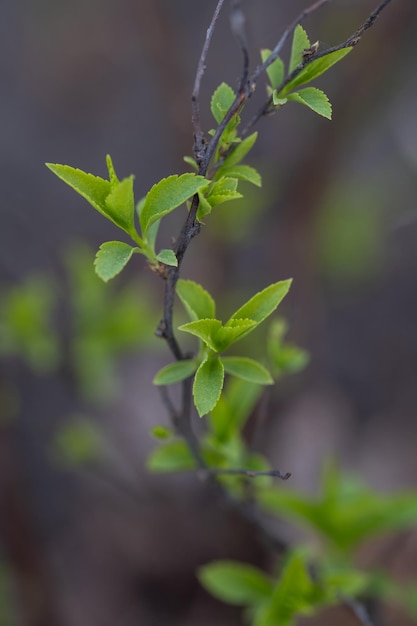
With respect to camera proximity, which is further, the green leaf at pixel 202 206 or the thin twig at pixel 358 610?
the thin twig at pixel 358 610

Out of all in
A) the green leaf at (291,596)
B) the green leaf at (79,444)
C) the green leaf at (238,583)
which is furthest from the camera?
the green leaf at (79,444)

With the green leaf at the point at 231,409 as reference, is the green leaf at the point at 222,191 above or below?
above

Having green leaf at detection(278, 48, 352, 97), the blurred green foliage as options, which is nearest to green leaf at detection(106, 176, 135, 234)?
green leaf at detection(278, 48, 352, 97)

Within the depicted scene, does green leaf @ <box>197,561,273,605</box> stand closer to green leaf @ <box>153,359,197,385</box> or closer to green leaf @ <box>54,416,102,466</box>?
green leaf @ <box>153,359,197,385</box>

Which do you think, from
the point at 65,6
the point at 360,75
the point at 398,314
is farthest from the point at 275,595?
the point at 65,6

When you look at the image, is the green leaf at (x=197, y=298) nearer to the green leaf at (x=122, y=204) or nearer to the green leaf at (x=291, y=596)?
the green leaf at (x=122, y=204)

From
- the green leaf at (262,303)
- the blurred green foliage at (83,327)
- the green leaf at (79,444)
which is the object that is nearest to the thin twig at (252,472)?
the green leaf at (262,303)

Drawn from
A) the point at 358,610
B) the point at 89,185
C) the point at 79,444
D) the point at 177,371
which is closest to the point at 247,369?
the point at 177,371
